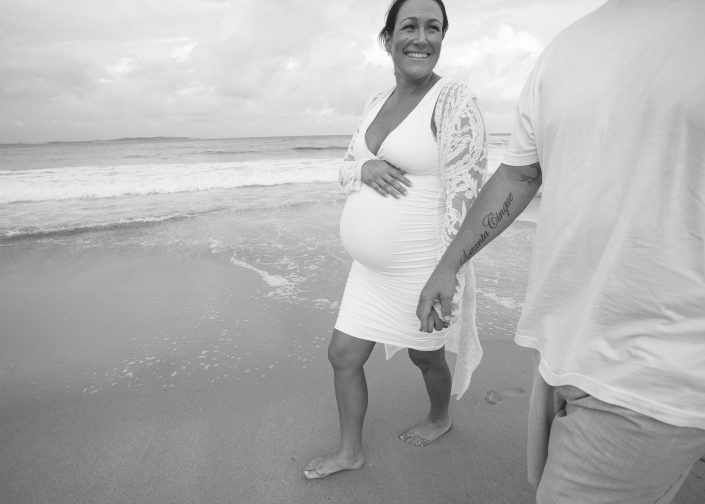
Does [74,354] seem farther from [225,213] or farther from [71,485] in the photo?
[225,213]

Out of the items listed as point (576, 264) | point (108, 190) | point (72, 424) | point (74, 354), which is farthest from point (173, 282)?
point (108, 190)

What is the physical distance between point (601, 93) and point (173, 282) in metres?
4.43

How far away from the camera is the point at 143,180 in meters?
12.8

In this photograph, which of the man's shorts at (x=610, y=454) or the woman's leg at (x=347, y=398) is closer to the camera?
the man's shorts at (x=610, y=454)

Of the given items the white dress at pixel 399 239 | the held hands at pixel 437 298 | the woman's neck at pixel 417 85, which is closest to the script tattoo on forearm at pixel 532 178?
the held hands at pixel 437 298

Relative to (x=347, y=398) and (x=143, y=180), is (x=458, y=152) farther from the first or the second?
(x=143, y=180)

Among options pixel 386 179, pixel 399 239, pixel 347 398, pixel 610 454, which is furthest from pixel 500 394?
pixel 610 454

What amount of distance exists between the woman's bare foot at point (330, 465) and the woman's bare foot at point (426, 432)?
323 millimetres

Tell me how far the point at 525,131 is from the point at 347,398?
1422 millimetres

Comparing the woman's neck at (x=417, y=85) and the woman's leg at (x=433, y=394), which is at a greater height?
the woman's neck at (x=417, y=85)

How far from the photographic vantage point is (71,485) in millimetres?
2170

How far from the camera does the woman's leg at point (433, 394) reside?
7.39 feet

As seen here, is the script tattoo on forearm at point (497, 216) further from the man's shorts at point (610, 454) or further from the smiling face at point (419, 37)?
the smiling face at point (419, 37)

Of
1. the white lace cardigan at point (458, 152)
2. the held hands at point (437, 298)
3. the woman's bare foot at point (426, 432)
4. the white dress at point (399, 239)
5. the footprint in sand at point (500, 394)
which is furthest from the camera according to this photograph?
the footprint in sand at point (500, 394)
